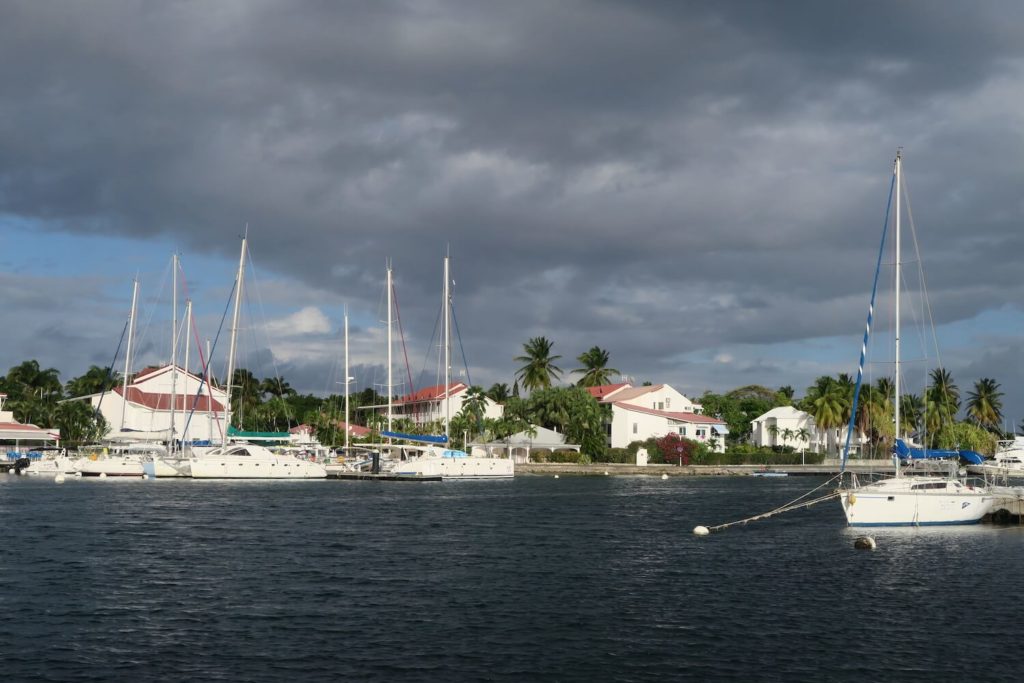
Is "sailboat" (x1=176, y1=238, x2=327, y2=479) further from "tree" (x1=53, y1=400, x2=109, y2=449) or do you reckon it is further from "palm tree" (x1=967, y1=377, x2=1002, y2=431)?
"palm tree" (x1=967, y1=377, x2=1002, y2=431)

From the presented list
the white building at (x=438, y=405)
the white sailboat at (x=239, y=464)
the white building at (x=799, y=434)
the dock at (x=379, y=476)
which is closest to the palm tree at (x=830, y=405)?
the white building at (x=799, y=434)

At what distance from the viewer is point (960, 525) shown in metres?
51.9

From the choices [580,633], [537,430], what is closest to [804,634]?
[580,633]

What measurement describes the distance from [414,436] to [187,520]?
45.8 meters

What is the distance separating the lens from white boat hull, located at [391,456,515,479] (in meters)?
91.9

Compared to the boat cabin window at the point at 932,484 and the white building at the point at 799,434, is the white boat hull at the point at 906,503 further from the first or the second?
the white building at the point at 799,434

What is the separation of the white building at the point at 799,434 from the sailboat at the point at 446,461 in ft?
213

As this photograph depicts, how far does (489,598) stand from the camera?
1254 inches

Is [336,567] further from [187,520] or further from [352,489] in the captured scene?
[352,489]

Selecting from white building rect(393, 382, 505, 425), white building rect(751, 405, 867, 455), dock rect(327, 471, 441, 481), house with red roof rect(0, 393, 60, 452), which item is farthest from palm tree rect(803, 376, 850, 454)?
house with red roof rect(0, 393, 60, 452)

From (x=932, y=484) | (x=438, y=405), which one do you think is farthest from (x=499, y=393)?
(x=932, y=484)

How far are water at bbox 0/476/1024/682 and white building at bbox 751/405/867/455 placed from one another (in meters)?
92.1

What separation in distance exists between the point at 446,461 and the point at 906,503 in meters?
51.2

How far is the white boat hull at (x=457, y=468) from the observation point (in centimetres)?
9194
